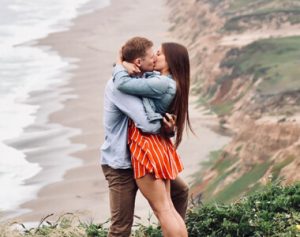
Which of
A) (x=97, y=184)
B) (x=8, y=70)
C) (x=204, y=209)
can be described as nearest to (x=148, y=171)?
(x=204, y=209)

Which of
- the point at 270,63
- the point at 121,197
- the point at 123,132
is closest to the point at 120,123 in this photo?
the point at 123,132

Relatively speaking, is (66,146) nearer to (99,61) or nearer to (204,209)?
(99,61)

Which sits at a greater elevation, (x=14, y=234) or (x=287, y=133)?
(x=14, y=234)

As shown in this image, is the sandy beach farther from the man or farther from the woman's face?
the woman's face

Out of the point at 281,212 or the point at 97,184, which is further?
the point at 97,184

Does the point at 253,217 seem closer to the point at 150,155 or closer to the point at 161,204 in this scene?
the point at 161,204

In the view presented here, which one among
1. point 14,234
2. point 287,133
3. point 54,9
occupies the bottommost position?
point 54,9

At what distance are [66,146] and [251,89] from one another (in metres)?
7.73

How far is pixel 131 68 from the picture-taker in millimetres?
6297

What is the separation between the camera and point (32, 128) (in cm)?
3091

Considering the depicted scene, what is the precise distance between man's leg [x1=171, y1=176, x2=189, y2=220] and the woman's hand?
0.98 m

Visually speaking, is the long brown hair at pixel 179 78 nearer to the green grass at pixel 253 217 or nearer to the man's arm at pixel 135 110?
the man's arm at pixel 135 110

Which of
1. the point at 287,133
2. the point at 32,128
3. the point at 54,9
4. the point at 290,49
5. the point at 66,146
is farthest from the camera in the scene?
the point at 54,9

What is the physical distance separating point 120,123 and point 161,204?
27.0 inches
